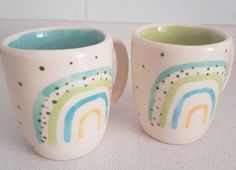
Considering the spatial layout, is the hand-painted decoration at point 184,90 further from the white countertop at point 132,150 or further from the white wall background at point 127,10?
the white wall background at point 127,10

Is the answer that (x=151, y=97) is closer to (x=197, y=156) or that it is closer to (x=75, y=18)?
(x=197, y=156)

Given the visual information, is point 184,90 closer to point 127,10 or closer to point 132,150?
point 132,150

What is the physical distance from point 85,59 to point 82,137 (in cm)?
10

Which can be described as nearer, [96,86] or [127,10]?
[96,86]

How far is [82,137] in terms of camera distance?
37 centimetres

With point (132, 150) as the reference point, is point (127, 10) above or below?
above

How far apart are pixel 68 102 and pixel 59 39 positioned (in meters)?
0.14

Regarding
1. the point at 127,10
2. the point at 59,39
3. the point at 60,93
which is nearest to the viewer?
the point at 60,93

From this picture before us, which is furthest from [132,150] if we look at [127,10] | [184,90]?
[127,10]

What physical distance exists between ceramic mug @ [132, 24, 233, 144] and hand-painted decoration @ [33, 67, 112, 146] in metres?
0.06

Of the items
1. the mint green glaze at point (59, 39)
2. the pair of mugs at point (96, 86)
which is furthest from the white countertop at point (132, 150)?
the mint green glaze at point (59, 39)

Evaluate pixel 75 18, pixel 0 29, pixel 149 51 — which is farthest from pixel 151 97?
pixel 0 29

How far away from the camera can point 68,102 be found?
338mm

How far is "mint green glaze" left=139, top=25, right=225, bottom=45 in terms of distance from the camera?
446 millimetres
